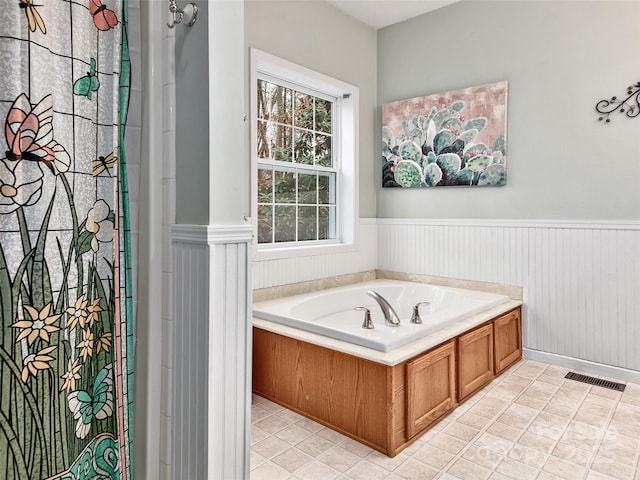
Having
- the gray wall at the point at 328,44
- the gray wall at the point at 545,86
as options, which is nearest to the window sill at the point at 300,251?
the gray wall at the point at 328,44

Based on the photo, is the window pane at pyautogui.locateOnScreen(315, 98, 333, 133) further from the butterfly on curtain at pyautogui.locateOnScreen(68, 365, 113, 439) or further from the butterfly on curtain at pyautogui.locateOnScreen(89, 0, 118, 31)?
the butterfly on curtain at pyautogui.locateOnScreen(68, 365, 113, 439)

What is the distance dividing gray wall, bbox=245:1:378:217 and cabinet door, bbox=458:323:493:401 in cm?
167

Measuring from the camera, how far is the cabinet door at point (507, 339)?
2.95 meters

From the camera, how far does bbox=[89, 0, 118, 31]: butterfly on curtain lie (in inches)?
48.6

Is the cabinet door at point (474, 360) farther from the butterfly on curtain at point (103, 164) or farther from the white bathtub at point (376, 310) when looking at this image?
the butterfly on curtain at point (103, 164)

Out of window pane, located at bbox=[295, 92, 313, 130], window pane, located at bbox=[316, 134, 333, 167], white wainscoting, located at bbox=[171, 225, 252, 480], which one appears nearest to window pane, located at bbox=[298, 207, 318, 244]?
window pane, located at bbox=[316, 134, 333, 167]

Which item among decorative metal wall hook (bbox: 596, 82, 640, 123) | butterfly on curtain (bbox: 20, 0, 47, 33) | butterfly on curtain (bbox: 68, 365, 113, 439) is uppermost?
decorative metal wall hook (bbox: 596, 82, 640, 123)

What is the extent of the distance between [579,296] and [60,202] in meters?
3.24

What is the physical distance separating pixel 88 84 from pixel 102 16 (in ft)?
0.70

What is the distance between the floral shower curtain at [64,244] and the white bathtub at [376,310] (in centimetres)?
121

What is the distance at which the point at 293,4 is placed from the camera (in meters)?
3.22

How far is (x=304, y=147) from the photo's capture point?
3650mm

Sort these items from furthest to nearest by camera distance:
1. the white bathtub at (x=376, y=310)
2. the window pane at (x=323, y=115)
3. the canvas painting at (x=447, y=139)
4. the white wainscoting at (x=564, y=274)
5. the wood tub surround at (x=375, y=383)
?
the window pane at (x=323, y=115), the canvas painting at (x=447, y=139), the white wainscoting at (x=564, y=274), the white bathtub at (x=376, y=310), the wood tub surround at (x=375, y=383)

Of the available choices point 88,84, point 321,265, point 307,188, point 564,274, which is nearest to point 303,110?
point 307,188
